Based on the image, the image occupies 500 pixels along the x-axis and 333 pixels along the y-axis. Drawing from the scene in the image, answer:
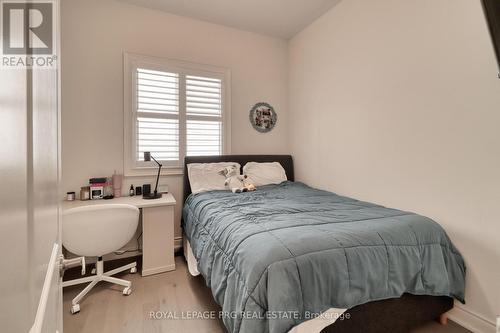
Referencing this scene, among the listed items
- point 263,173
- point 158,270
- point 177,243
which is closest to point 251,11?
point 263,173

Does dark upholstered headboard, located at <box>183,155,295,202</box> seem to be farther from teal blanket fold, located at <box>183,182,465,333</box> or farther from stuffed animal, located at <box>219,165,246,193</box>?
teal blanket fold, located at <box>183,182,465,333</box>

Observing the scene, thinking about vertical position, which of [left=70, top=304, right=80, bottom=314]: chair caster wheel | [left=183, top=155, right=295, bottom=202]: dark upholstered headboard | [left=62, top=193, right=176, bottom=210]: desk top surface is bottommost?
[left=70, top=304, right=80, bottom=314]: chair caster wheel

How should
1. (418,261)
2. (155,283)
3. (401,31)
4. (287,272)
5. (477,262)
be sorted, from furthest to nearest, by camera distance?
(155,283)
(401,31)
(477,262)
(418,261)
(287,272)

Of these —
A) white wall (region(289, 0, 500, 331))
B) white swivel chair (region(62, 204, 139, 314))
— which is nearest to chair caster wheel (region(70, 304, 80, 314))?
white swivel chair (region(62, 204, 139, 314))

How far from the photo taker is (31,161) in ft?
→ 1.28

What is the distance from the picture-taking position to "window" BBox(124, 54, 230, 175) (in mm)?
2748

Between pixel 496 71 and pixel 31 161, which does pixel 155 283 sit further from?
pixel 496 71

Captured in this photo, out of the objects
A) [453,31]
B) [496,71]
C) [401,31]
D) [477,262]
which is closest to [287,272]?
[477,262]

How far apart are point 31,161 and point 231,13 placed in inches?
126

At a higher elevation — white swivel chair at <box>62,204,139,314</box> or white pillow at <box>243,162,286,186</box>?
white pillow at <box>243,162,286,186</box>

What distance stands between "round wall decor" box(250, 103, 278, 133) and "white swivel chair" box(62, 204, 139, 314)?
2.07 m

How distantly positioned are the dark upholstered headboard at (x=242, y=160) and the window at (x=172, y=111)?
125 millimetres

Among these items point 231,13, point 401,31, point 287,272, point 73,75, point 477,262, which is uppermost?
point 231,13

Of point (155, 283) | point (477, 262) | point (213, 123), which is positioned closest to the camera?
point (477, 262)
